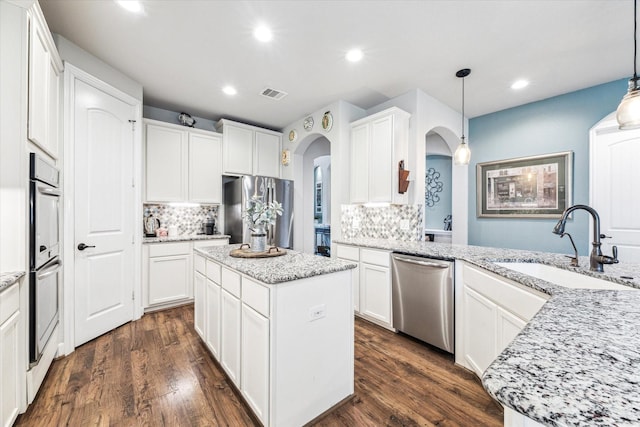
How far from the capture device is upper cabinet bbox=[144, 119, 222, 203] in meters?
3.58

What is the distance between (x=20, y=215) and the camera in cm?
165

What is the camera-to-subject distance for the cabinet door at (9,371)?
140 cm

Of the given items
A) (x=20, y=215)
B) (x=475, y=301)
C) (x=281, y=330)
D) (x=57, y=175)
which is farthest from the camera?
(x=57, y=175)

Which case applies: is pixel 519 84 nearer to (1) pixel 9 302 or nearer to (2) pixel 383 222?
(2) pixel 383 222

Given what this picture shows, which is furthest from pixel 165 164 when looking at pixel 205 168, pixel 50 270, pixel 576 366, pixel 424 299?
pixel 576 366

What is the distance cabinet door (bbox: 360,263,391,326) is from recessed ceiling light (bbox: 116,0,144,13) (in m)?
2.98

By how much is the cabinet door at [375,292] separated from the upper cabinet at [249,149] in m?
2.47

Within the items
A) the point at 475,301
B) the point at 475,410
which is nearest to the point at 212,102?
the point at 475,301

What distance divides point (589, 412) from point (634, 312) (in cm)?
80

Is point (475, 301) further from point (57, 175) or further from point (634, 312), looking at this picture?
point (57, 175)

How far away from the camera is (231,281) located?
1.87 metres

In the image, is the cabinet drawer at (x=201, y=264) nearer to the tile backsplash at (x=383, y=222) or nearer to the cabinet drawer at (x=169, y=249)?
the cabinet drawer at (x=169, y=249)

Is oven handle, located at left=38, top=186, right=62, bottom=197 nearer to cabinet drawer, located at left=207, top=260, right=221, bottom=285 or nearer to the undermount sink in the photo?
cabinet drawer, located at left=207, top=260, right=221, bottom=285

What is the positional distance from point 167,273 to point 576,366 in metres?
3.82
